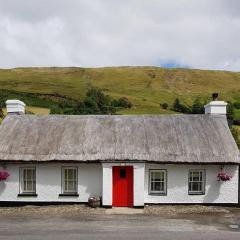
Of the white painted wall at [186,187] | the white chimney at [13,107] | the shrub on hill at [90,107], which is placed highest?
the shrub on hill at [90,107]

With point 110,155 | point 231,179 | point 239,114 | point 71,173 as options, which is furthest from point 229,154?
point 239,114

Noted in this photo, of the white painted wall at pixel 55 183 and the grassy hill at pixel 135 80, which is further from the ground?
the grassy hill at pixel 135 80

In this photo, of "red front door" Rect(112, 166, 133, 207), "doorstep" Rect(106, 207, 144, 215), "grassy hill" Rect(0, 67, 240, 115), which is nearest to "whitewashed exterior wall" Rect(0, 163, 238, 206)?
"red front door" Rect(112, 166, 133, 207)

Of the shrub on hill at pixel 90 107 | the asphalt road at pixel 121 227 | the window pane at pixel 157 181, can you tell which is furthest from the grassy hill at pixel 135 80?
the asphalt road at pixel 121 227

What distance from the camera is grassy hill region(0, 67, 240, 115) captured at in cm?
13229

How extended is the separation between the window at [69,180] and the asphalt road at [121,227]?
3164 mm

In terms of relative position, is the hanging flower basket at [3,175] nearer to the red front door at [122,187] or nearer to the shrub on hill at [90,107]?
the red front door at [122,187]

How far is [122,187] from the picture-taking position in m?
21.7

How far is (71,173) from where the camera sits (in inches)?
875

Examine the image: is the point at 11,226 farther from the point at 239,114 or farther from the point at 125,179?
the point at 239,114

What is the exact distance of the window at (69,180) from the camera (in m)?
22.2

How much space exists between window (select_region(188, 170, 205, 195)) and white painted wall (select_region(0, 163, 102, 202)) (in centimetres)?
450

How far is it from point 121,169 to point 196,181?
3.78 metres

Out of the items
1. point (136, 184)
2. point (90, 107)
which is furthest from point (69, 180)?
point (90, 107)
